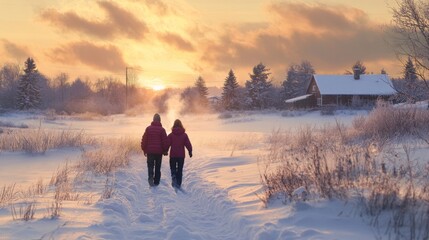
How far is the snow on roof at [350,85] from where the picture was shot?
63094mm

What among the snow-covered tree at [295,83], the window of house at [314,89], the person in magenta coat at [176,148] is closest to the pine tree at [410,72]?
the person in magenta coat at [176,148]

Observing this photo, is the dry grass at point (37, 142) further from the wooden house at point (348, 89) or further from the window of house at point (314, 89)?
the window of house at point (314, 89)

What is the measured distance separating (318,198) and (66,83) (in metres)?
139

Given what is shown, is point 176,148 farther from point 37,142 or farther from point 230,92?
point 230,92

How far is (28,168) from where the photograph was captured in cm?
1483

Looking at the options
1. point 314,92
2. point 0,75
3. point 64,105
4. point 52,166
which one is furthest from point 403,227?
point 0,75

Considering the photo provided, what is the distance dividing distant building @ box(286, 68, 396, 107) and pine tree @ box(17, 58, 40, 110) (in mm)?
45216

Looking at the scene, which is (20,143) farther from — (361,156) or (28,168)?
(361,156)

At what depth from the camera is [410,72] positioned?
1079cm

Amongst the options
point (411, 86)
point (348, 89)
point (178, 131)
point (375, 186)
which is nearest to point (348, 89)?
point (348, 89)

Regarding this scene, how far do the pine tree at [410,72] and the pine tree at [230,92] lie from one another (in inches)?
2675

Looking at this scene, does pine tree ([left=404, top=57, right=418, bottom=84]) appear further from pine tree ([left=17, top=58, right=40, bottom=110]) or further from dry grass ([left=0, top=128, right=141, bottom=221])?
pine tree ([left=17, top=58, right=40, bottom=110])

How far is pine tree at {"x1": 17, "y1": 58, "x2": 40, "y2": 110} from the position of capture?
7425cm

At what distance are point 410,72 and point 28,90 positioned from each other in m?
73.5
